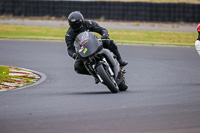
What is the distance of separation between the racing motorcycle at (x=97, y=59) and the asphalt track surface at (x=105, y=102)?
0.92 ft

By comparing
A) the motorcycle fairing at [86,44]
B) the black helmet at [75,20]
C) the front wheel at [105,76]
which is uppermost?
the black helmet at [75,20]

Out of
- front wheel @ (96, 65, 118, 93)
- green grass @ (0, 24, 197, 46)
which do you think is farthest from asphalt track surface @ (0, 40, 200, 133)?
green grass @ (0, 24, 197, 46)

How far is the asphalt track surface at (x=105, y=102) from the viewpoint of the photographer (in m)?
6.40

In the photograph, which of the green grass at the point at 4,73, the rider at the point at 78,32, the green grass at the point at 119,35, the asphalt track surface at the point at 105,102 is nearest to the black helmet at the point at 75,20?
the rider at the point at 78,32

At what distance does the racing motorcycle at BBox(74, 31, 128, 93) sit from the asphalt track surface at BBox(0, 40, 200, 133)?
281mm

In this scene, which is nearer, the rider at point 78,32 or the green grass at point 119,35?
the rider at point 78,32

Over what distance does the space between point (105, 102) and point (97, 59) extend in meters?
1.35

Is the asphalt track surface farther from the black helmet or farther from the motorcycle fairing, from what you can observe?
the black helmet

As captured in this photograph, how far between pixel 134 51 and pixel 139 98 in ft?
33.0

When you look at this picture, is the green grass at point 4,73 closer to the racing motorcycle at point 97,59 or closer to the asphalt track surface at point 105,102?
the asphalt track surface at point 105,102

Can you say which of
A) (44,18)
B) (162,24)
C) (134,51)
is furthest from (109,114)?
(44,18)

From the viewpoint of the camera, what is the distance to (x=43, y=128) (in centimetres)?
627

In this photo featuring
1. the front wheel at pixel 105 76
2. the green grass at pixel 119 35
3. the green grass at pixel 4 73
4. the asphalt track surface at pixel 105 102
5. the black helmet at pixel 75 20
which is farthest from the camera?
the green grass at pixel 119 35

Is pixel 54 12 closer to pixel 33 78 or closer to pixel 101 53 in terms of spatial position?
pixel 33 78
